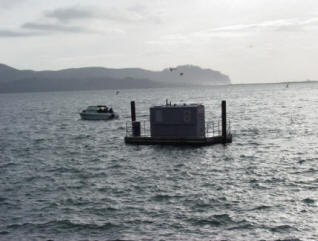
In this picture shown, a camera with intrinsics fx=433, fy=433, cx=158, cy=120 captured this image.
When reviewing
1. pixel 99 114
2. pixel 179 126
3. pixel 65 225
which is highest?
pixel 179 126

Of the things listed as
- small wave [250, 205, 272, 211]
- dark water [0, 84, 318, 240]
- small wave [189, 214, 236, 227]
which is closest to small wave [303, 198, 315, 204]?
dark water [0, 84, 318, 240]

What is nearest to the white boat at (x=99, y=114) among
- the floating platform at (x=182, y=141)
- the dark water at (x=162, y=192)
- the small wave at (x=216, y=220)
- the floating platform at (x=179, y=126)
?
the dark water at (x=162, y=192)

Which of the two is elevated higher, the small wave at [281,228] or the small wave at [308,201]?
the small wave at [308,201]

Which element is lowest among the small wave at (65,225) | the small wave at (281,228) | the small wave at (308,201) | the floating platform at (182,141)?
the small wave at (65,225)

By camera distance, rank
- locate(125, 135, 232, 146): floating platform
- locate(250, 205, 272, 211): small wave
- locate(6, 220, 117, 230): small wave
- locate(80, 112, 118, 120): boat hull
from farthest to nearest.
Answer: locate(80, 112, 118, 120): boat hull, locate(125, 135, 232, 146): floating platform, locate(250, 205, 272, 211): small wave, locate(6, 220, 117, 230): small wave

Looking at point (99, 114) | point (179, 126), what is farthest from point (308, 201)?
point (99, 114)

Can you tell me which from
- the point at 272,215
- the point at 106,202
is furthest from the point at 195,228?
the point at 106,202

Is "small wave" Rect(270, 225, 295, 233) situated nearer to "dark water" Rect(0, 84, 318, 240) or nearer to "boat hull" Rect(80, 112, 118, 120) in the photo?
"dark water" Rect(0, 84, 318, 240)

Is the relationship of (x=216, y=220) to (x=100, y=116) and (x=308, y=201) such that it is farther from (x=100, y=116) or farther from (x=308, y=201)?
(x=100, y=116)

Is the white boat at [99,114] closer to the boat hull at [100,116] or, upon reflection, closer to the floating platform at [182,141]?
the boat hull at [100,116]

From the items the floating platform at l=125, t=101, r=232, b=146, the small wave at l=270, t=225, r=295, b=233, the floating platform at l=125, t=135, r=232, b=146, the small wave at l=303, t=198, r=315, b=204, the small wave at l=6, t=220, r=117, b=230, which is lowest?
the small wave at l=6, t=220, r=117, b=230

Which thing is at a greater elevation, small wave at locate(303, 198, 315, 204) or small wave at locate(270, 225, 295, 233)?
small wave at locate(303, 198, 315, 204)

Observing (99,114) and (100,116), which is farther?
(99,114)

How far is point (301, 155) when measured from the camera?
134 ft
